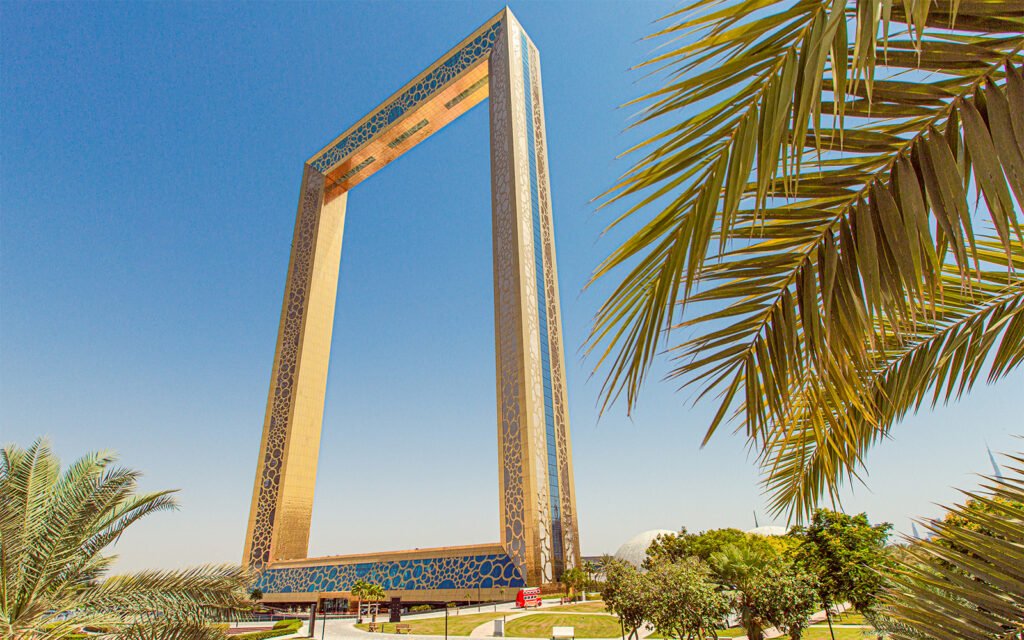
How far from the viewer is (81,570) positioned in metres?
5.72

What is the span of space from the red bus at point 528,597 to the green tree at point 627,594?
297 cm

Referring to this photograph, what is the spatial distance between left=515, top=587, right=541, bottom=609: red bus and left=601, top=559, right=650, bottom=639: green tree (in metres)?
2.97

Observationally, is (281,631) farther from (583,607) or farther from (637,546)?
(637,546)

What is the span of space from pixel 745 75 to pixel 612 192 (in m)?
0.41

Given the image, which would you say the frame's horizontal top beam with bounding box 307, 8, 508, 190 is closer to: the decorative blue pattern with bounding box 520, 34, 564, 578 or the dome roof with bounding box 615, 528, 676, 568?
the decorative blue pattern with bounding box 520, 34, 564, 578

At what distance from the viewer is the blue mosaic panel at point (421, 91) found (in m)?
22.8

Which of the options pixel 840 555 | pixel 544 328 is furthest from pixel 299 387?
pixel 840 555

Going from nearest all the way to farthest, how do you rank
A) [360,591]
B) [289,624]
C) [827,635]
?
[827,635], [289,624], [360,591]

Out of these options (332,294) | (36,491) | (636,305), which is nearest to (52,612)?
(36,491)

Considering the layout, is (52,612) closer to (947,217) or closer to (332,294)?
(947,217)

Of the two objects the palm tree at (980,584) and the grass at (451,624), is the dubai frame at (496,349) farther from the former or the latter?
the palm tree at (980,584)

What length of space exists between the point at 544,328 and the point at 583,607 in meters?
9.85

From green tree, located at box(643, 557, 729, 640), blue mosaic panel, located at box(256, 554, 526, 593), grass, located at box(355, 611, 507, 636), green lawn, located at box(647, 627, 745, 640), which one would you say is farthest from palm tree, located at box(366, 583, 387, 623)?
green tree, located at box(643, 557, 729, 640)

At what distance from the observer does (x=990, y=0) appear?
3.27ft
